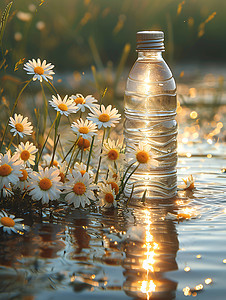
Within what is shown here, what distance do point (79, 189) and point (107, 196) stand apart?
0.38 feet

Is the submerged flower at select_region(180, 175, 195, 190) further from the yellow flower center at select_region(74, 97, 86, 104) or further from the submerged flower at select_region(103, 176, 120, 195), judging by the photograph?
the yellow flower center at select_region(74, 97, 86, 104)

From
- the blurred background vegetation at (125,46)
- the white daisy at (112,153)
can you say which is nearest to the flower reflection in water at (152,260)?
the white daisy at (112,153)

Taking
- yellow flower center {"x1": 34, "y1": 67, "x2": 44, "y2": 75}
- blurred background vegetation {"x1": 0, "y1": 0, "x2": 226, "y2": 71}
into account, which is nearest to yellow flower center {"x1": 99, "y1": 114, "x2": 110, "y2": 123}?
yellow flower center {"x1": 34, "y1": 67, "x2": 44, "y2": 75}

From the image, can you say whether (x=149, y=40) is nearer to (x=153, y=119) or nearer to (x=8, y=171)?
(x=153, y=119)

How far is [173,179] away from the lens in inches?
87.1

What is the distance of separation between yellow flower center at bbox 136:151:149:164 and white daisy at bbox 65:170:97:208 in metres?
0.19

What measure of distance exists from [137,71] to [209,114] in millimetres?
2497

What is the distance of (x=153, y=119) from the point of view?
2285 mm

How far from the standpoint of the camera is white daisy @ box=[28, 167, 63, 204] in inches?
73.5

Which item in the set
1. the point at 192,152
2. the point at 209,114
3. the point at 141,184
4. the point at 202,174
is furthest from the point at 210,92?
the point at 141,184

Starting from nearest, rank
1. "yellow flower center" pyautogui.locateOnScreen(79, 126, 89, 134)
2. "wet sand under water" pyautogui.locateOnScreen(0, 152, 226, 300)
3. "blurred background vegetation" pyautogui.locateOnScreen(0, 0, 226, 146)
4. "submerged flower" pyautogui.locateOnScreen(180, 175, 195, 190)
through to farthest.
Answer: "wet sand under water" pyautogui.locateOnScreen(0, 152, 226, 300) → "yellow flower center" pyautogui.locateOnScreen(79, 126, 89, 134) → "submerged flower" pyautogui.locateOnScreen(180, 175, 195, 190) → "blurred background vegetation" pyautogui.locateOnScreen(0, 0, 226, 146)

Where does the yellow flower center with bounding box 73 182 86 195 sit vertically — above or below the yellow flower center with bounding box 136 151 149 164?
below

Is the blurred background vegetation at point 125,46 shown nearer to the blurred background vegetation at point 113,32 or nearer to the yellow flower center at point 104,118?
the blurred background vegetation at point 113,32

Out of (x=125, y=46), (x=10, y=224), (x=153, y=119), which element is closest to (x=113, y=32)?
(x=125, y=46)
